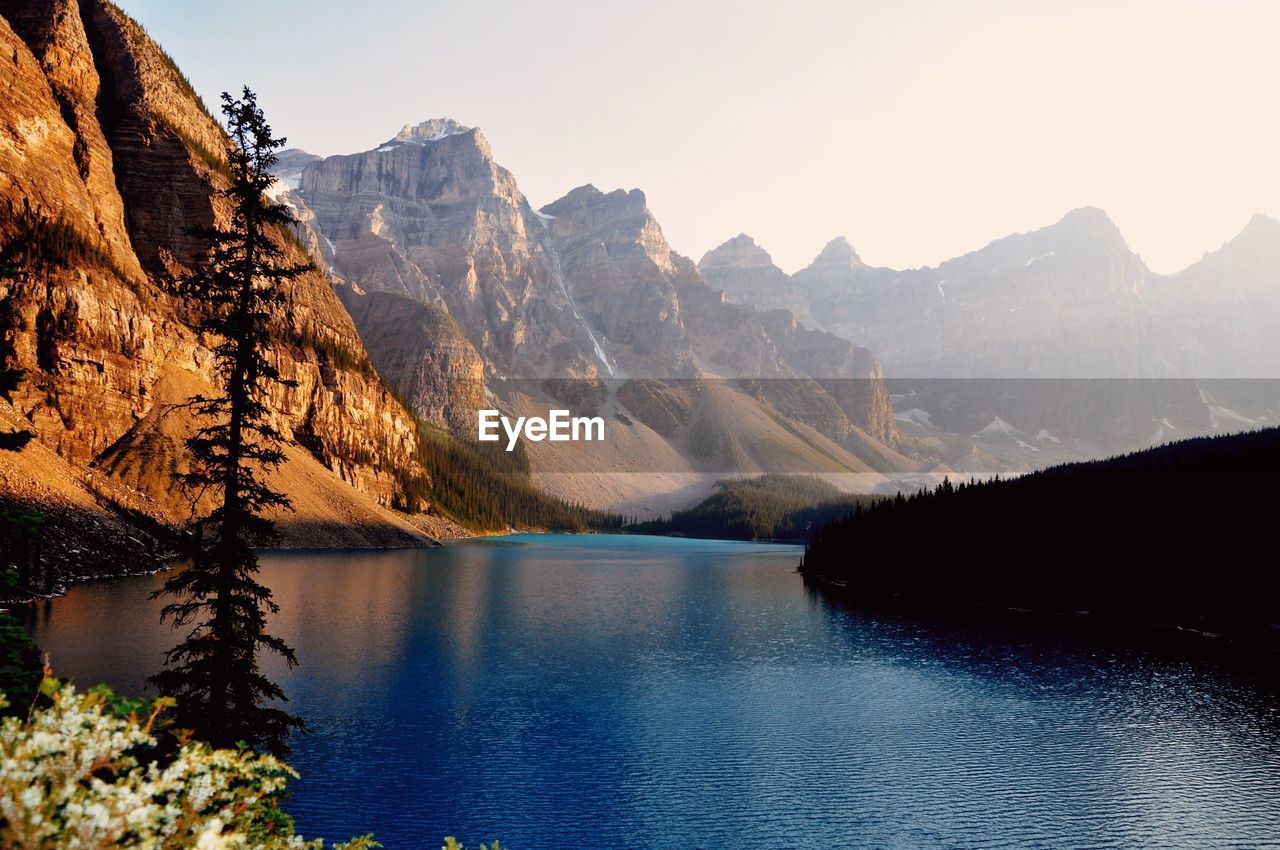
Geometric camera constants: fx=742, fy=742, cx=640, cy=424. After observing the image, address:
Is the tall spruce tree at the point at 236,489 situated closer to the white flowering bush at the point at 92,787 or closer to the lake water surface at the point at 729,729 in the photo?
the lake water surface at the point at 729,729

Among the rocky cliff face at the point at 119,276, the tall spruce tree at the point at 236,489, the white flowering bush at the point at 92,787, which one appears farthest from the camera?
the rocky cliff face at the point at 119,276

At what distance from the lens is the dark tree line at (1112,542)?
8425cm

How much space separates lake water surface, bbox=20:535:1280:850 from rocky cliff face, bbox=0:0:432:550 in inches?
1931

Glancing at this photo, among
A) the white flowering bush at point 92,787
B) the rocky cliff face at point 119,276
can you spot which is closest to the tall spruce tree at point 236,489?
the white flowering bush at point 92,787

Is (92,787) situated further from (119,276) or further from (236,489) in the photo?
(119,276)

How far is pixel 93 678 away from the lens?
4134 cm

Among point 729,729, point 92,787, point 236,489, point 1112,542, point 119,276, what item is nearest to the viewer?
point 92,787

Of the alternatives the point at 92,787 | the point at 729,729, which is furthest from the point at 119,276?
the point at 92,787

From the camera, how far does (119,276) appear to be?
13012 centimetres

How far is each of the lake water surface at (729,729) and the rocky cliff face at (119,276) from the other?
49.1 metres

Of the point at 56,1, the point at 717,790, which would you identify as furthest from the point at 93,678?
the point at 56,1

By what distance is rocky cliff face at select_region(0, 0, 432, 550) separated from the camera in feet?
366

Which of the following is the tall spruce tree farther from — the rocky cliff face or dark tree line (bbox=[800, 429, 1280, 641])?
dark tree line (bbox=[800, 429, 1280, 641])

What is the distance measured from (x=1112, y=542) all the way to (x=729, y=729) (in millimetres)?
77458
